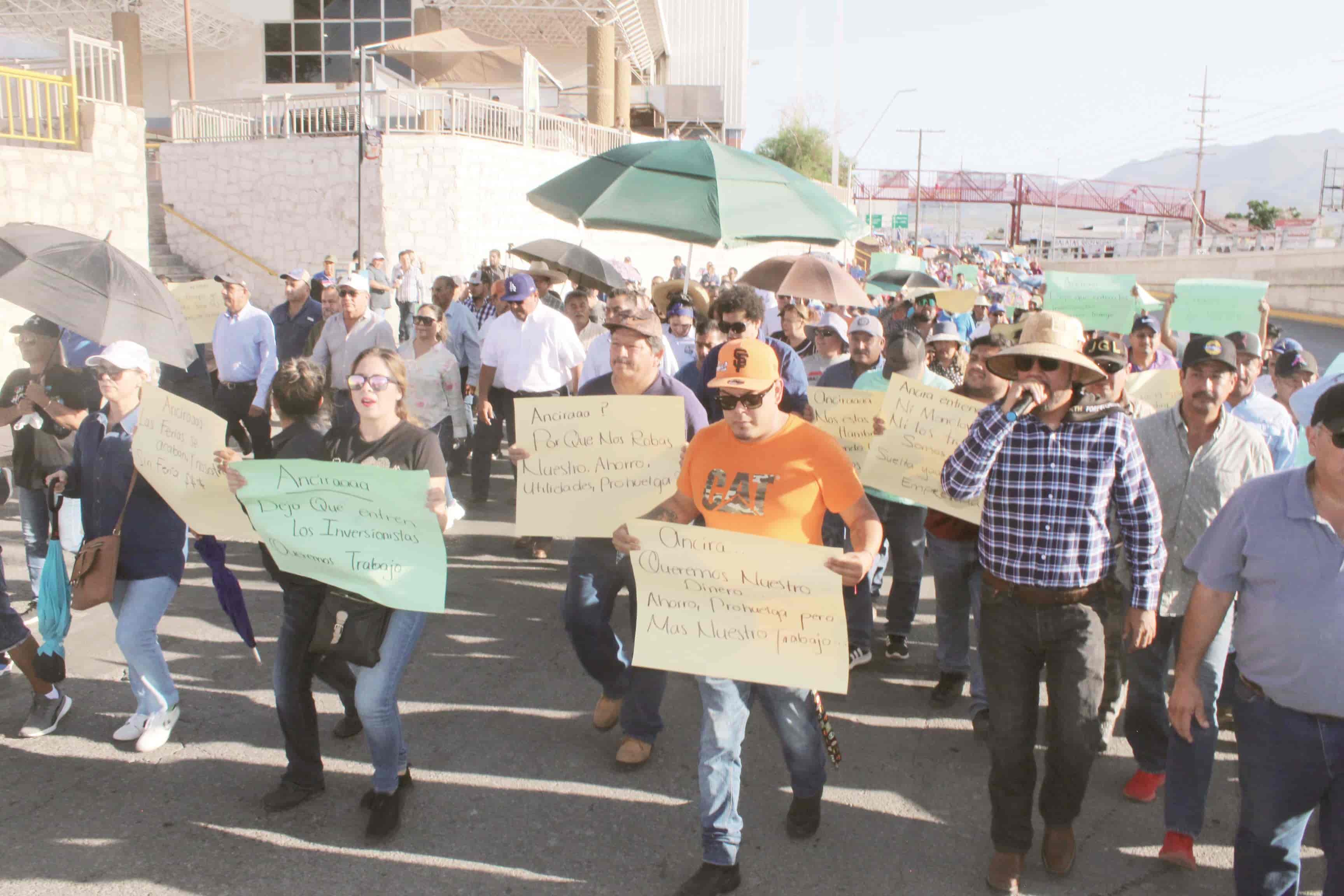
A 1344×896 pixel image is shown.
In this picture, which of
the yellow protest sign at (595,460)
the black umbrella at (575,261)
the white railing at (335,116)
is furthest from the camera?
the white railing at (335,116)

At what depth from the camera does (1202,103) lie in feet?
280

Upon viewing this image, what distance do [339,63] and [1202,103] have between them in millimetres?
77883

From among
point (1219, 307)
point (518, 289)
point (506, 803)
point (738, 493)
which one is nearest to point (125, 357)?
point (506, 803)

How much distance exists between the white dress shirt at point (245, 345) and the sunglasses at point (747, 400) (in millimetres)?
5519

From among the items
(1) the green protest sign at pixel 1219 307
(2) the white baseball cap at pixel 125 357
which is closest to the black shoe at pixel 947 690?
(2) the white baseball cap at pixel 125 357

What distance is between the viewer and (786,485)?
3.56 m

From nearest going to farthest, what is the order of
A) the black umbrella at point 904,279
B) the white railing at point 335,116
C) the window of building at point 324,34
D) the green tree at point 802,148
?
the black umbrella at point 904,279 → the white railing at point 335,116 → the window of building at point 324,34 → the green tree at point 802,148

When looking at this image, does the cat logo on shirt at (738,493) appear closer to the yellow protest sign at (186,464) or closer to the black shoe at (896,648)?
the yellow protest sign at (186,464)

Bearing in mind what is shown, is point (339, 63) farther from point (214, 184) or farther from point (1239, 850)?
point (1239, 850)

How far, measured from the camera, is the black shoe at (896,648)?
5879mm

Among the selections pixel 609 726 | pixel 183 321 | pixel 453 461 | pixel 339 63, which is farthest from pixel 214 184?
pixel 609 726

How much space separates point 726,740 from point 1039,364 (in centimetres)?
166

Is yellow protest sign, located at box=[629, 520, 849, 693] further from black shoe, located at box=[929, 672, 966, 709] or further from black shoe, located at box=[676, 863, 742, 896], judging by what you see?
black shoe, located at box=[929, 672, 966, 709]

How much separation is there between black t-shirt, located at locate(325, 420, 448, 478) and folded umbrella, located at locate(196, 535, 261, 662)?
0.89 meters
